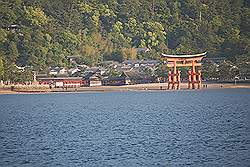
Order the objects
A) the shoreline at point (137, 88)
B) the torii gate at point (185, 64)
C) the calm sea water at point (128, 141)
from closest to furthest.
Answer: the calm sea water at point (128, 141) → the torii gate at point (185, 64) → the shoreline at point (137, 88)

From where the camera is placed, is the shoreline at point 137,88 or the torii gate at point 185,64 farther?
the shoreline at point 137,88

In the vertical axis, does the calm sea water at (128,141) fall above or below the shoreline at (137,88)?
below

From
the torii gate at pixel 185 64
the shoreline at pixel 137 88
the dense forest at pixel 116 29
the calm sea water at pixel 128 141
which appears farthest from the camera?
the dense forest at pixel 116 29

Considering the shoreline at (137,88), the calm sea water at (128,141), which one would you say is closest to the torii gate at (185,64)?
the shoreline at (137,88)

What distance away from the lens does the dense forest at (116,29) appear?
105688mm

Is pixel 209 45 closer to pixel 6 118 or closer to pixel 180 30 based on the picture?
pixel 180 30

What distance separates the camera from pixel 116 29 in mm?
127438

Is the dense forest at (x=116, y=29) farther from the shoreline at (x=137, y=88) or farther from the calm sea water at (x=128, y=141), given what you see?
the calm sea water at (x=128, y=141)

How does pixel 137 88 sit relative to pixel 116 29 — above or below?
below

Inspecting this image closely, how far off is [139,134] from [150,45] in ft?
309

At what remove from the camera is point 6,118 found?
46.3 metres

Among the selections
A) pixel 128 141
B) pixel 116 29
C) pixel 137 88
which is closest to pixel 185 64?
pixel 137 88

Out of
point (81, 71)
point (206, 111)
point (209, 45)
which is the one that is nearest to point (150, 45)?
point (209, 45)

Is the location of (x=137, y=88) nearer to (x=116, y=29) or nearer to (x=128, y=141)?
(x=116, y=29)
